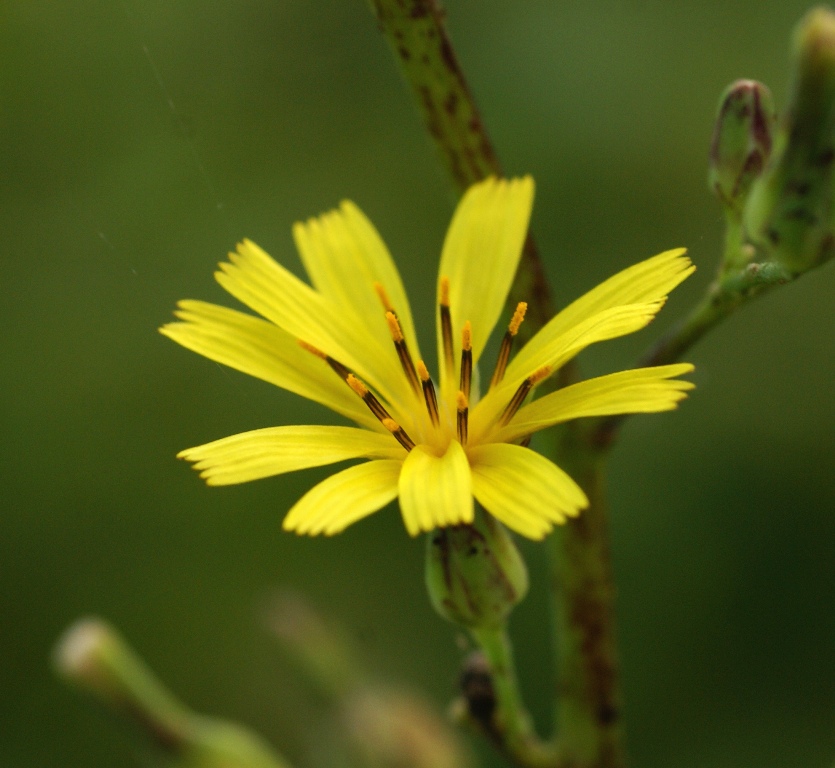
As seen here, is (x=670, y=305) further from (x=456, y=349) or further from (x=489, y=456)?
(x=489, y=456)

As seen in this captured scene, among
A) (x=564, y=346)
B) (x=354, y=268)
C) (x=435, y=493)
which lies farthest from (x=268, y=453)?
(x=354, y=268)

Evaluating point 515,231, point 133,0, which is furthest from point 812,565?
point 133,0

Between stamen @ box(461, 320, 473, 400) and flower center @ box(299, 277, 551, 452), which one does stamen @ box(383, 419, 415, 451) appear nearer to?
flower center @ box(299, 277, 551, 452)

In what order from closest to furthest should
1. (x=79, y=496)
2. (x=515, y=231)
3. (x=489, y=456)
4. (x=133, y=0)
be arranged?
(x=489, y=456) → (x=515, y=231) → (x=79, y=496) → (x=133, y=0)

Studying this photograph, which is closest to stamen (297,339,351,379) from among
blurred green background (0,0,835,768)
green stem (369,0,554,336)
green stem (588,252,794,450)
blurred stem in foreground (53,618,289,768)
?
green stem (369,0,554,336)

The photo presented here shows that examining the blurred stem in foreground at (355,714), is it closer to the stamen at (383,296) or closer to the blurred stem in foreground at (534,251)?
the blurred stem in foreground at (534,251)
